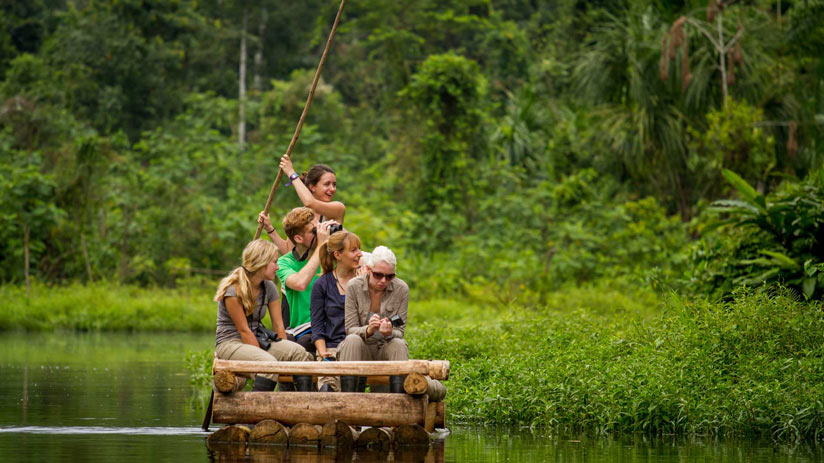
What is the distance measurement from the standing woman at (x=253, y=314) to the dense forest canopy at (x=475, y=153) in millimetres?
6335

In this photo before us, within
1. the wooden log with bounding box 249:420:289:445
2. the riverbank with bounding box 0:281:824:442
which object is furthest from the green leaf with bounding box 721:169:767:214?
the wooden log with bounding box 249:420:289:445

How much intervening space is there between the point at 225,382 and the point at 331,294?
131 cm

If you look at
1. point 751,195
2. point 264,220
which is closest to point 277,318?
point 264,220

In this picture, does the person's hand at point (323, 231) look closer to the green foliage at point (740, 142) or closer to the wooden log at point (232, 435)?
the wooden log at point (232, 435)

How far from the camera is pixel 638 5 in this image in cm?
2608

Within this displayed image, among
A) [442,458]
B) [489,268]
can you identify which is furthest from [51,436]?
[489,268]

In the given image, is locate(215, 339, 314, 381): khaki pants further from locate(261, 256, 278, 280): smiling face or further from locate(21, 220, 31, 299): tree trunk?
locate(21, 220, 31, 299): tree trunk

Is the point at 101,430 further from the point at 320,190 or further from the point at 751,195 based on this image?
the point at 751,195

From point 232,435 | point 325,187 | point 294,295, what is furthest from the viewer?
point 325,187

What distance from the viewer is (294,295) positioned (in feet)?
33.0

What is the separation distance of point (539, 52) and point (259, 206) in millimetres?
12701

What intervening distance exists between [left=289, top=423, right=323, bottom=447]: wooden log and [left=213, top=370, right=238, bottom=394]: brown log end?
0.55 m

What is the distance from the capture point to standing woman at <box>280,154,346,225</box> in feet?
34.0

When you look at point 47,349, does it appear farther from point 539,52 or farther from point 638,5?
point 539,52
